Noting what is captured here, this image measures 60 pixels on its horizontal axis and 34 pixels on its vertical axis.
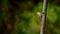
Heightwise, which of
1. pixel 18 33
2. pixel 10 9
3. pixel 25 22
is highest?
pixel 10 9

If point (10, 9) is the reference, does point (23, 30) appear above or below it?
below

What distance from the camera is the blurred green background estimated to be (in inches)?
57.4

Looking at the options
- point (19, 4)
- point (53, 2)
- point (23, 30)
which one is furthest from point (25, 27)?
point (53, 2)

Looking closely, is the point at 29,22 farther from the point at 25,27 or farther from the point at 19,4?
the point at 19,4

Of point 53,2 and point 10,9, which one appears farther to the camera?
point 10,9

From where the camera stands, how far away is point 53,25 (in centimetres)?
149

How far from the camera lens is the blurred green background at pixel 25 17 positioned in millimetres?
1458

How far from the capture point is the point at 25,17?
5.04 feet

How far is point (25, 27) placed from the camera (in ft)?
5.08

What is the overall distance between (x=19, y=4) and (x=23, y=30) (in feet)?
0.86

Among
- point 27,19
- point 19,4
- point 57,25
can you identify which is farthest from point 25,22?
point 57,25

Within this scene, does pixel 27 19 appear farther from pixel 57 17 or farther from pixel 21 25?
pixel 57 17

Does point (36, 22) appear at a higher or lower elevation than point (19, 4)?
lower

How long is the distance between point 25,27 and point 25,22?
49 mm
